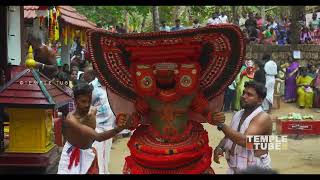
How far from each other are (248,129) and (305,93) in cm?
1029

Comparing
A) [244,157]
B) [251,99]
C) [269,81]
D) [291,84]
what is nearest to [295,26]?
[291,84]

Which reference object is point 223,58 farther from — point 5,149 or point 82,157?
point 5,149

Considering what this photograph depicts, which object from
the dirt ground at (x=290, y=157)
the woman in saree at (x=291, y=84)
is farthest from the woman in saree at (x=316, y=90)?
the dirt ground at (x=290, y=157)

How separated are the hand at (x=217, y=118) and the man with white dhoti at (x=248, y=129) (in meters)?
0.04

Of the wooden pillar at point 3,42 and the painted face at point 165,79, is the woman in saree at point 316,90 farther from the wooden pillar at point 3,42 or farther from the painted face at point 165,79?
the painted face at point 165,79

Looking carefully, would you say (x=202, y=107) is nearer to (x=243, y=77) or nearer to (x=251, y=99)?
(x=251, y=99)

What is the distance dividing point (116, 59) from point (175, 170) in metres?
1.06

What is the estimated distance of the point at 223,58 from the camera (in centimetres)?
427

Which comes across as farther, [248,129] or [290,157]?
[290,157]

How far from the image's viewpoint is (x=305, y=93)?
45.3ft

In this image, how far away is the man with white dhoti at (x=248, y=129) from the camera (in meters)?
3.98

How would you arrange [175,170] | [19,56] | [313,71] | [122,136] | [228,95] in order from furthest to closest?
1. [313,71]
2. [228,95]
3. [122,136]
4. [19,56]
5. [175,170]

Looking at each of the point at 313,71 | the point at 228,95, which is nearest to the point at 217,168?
the point at 228,95

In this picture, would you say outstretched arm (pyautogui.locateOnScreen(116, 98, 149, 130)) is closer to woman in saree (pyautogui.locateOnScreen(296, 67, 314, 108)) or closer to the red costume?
the red costume
